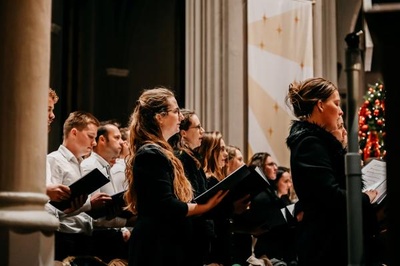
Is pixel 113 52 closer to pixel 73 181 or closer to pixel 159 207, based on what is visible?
pixel 73 181

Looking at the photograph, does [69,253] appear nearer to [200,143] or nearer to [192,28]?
[200,143]

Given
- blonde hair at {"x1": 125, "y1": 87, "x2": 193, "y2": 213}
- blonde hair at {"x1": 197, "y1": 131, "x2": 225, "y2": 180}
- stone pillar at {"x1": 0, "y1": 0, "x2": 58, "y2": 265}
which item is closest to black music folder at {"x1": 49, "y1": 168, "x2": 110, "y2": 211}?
blonde hair at {"x1": 125, "y1": 87, "x2": 193, "y2": 213}

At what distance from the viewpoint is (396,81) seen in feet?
7.50

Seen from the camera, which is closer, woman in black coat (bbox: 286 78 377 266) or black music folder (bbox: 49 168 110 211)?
woman in black coat (bbox: 286 78 377 266)

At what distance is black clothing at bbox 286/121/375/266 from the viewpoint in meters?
4.61

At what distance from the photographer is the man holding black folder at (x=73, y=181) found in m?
6.03

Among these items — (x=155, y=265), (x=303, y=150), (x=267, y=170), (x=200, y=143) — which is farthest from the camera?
(x=267, y=170)

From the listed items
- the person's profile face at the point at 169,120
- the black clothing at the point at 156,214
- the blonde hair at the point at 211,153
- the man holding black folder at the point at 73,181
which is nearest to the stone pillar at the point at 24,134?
the black clothing at the point at 156,214

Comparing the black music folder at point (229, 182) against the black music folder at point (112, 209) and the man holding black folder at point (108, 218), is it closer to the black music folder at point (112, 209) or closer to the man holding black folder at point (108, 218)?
the black music folder at point (112, 209)

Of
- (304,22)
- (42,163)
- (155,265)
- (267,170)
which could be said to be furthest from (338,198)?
(304,22)

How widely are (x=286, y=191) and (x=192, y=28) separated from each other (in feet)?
8.47

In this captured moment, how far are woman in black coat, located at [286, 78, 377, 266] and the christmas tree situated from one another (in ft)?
18.8

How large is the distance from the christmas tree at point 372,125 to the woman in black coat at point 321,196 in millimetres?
5723

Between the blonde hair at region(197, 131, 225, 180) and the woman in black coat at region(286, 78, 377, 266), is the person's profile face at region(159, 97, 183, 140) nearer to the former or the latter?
the woman in black coat at region(286, 78, 377, 266)
